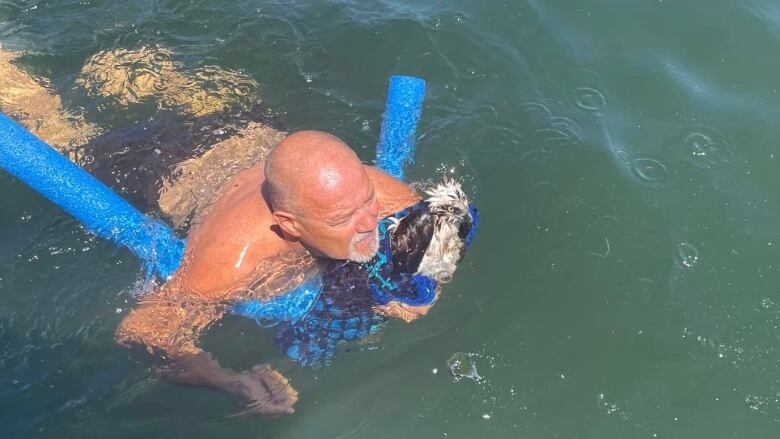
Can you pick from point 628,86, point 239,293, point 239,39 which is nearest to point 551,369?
point 239,293

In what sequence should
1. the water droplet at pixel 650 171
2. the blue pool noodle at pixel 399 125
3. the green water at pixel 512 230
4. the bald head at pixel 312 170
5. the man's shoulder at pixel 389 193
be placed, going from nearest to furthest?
the bald head at pixel 312 170 < the man's shoulder at pixel 389 193 < the green water at pixel 512 230 < the blue pool noodle at pixel 399 125 < the water droplet at pixel 650 171

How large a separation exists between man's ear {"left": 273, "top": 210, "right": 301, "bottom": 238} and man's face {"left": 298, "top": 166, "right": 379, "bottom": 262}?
0.03 m

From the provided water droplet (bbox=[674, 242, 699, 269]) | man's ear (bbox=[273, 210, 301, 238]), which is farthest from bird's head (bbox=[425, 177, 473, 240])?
water droplet (bbox=[674, 242, 699, 269])

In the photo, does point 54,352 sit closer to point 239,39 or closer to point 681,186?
point 239,39

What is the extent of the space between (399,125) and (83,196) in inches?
80.7

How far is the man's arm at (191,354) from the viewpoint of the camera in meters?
3.78

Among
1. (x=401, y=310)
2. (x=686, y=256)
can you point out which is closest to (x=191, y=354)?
→ (x=401, y=310)

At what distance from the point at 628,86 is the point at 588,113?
46 centimetres

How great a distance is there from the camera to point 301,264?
3764 millimetres

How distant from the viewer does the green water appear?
3.96 metres

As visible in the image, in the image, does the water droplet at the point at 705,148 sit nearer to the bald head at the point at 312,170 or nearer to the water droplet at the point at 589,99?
the water droplet at the point at 589,99

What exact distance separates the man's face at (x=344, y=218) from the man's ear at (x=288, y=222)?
0.03m

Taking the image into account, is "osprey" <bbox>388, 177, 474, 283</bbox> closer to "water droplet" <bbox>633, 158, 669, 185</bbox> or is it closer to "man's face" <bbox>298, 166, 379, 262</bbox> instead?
"man's face" <bbox>298, 166, 379, 262</bbox>

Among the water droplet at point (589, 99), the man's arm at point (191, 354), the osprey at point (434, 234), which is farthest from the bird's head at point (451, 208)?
the water droplet at point (589, 99)
